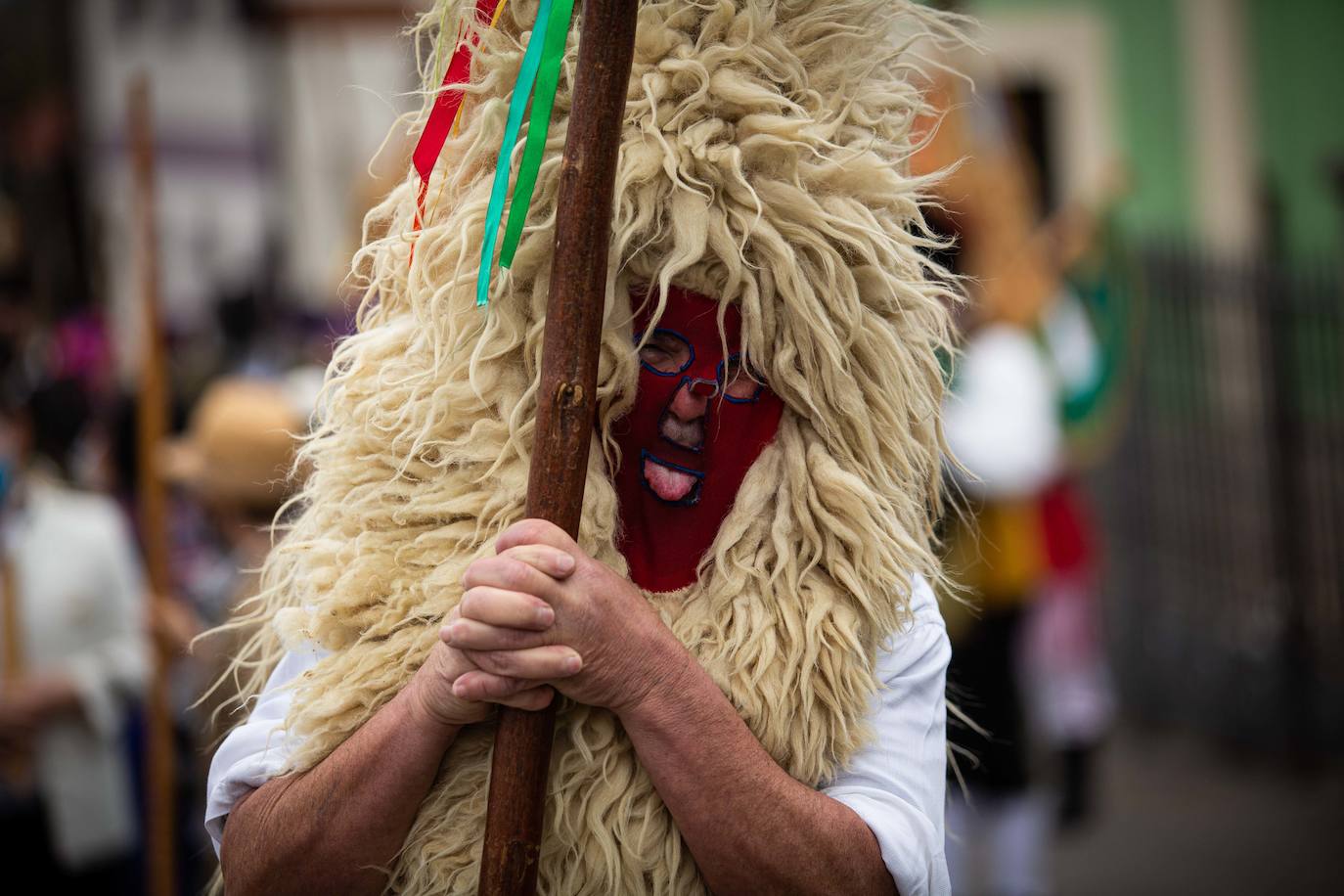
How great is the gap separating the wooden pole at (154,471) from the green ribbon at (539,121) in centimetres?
322

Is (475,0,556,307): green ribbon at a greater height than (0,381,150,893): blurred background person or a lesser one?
greater

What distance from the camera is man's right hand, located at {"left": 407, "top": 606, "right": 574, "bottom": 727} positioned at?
165 centimetres

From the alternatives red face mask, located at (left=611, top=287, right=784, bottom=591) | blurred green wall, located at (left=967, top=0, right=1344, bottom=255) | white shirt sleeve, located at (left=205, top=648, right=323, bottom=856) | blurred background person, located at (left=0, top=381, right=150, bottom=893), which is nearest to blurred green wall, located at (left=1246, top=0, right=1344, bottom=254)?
blurred green wall, located at (left=967, top=0, right=1344, bottom=255)

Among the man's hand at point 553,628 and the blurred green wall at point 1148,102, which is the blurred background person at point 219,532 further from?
the blurred green wall at point 1148,102

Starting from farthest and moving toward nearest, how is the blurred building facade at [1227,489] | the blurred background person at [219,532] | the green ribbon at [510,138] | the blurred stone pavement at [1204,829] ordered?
the blurred building facade at [1227,489]
the blurred stone pavement at [1204,829]
the blurred background person at [219,532]
the green ribbon at [510,138]

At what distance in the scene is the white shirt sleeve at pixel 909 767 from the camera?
1798 millimetres

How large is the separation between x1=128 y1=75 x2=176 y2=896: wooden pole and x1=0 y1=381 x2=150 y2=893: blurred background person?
103 mm

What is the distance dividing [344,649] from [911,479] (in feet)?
2.75

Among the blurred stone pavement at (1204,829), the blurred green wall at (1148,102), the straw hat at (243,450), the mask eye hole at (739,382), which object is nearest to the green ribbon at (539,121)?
the mask eye hole at (739,382)

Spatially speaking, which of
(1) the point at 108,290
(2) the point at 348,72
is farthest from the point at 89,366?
(2) the point at 348,72

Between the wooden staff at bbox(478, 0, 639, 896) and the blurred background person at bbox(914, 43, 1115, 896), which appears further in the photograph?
the blurred background person at bbox(914, 43, 1115, 896)

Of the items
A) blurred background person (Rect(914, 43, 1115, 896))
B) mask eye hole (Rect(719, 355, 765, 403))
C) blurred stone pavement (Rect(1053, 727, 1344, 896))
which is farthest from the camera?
blurred stone pavement (Rect(1053, 727, 1344, 896))

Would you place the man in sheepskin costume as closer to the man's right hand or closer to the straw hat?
the man's right hand

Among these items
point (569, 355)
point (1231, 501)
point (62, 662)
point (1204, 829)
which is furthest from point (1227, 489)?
point (569, 355)
